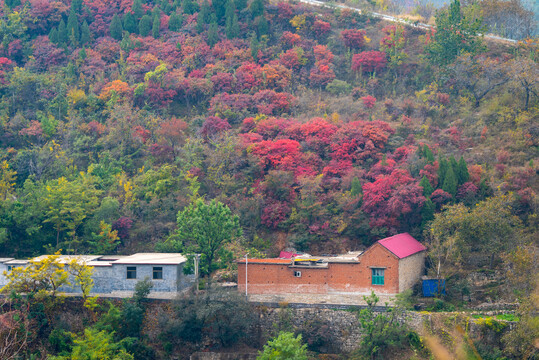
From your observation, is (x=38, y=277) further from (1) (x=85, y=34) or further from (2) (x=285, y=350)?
(1) (x=85, y=34)

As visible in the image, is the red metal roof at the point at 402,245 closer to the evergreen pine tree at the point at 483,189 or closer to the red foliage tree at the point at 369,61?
the evergreen pine tree at the point at 483,189

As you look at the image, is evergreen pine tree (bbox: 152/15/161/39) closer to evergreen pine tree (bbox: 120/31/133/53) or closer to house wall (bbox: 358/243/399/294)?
evergreen pine tree (bbox: 120/31/133/53)

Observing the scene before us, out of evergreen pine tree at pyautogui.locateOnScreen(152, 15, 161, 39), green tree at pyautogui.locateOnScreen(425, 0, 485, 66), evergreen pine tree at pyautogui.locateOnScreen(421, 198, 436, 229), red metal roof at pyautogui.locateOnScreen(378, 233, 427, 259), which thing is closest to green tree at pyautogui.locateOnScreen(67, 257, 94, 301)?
red metal roof at pyautogui.locateOnScreen(378, 233, 427, 259)

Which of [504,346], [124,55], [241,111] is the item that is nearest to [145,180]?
[241,111]

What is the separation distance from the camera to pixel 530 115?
136ft

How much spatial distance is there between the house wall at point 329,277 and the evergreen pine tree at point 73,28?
34515mm

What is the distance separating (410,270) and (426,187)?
555 centimetres

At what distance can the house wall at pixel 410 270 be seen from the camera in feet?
102

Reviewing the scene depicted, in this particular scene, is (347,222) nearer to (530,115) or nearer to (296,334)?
(296,334)

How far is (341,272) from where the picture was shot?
3147cm

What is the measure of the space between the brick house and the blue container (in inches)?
39.6

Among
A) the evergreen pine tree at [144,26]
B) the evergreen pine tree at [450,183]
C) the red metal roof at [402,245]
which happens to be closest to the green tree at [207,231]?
the red metal roof at [402,245]

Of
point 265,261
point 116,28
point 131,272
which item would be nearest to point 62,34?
point 116,28

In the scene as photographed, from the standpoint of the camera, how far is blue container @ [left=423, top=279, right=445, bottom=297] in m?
30.9
